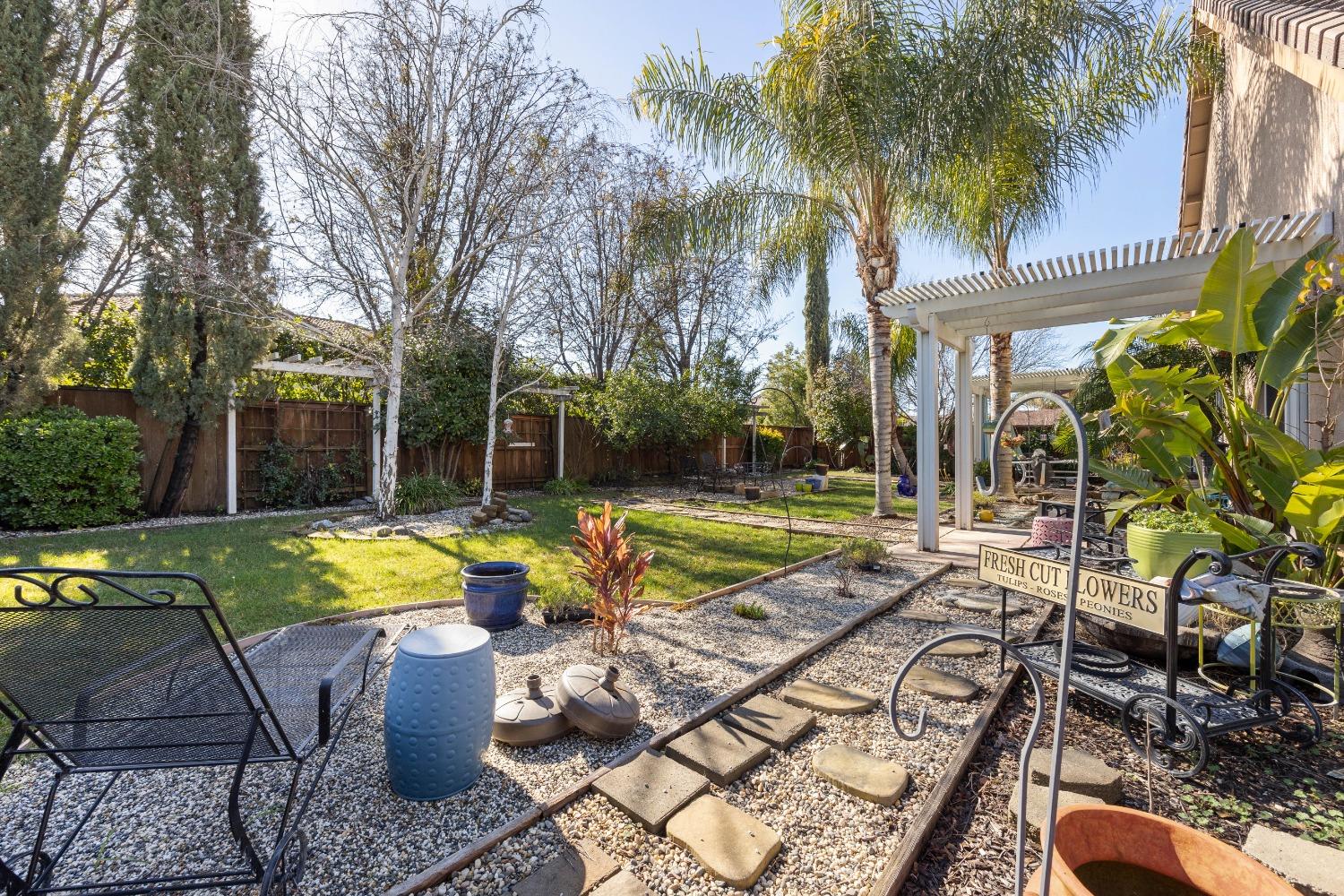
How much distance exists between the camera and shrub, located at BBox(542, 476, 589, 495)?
1239 cm

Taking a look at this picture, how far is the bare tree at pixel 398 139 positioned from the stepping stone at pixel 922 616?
23.4 ft

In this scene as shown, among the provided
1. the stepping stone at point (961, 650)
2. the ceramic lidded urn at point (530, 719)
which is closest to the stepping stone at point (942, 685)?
the stepping stone at point (961, 650)

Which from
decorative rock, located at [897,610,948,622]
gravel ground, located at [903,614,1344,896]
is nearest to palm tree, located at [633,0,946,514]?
decorative rock, located at [897,610,948,622]

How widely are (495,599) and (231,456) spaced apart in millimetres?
7525

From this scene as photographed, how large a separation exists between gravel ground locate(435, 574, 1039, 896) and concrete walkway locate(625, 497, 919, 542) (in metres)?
4.10

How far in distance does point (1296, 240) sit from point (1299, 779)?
477cm

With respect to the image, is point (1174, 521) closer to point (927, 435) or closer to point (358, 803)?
point (927, 435)

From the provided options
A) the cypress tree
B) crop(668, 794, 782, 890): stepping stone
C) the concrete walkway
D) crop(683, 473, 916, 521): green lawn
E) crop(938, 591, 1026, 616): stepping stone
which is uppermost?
the cypress tree

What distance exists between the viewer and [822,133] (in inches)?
304

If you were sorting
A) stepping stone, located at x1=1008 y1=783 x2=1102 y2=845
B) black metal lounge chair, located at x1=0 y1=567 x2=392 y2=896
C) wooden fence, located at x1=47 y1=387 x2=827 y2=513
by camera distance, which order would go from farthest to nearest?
wooden fence, located at x1=47 y1=387 x2=827 y2=513 < stepping stone, located at x1=1008 y1=783 x2=1102 y2=845 < black metal lounge chair, located at x1=0 y1=567 x2=392 y2=896

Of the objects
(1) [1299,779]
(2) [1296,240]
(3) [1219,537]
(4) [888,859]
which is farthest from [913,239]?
(4) [888,859]

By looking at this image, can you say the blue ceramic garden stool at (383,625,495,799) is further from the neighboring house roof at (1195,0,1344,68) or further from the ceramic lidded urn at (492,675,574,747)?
the neighboring house roof at (1195,0,1344,68)

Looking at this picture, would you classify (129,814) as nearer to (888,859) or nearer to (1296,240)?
(888,859)

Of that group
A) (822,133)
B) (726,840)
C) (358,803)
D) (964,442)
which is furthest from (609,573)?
(822,133)
